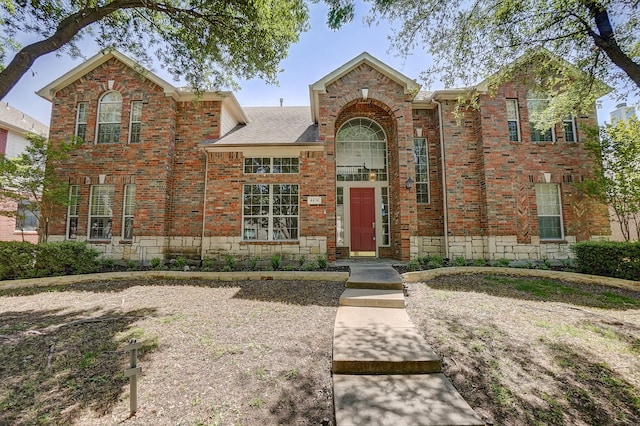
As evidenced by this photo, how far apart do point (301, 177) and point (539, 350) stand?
23.9 ft

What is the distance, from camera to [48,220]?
29.9ft

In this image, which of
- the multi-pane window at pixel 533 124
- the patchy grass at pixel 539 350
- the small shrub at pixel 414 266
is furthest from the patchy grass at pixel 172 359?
the multi-pane window at pixel 533 124

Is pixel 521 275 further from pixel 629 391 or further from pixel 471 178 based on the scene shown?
pixel 629 391

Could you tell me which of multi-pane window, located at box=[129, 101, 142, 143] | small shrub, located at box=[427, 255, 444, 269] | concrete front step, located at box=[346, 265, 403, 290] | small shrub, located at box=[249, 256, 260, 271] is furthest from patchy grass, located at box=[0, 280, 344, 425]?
multi-pane window, located at box=[129, 101, 142, 143]

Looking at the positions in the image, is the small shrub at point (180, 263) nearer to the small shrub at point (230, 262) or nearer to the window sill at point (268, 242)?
the small shrub at point (230, 262)

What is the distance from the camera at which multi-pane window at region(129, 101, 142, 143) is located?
31.5 ft

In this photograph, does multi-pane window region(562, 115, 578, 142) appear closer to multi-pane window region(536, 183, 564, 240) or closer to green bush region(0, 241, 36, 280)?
multi-pane window region(536, 183, 564, 240)

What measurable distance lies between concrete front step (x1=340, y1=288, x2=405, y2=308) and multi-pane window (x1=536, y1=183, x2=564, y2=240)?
7402mm

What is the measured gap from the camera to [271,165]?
9.39 meters

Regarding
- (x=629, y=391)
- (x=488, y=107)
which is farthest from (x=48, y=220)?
(x=488, y=107)

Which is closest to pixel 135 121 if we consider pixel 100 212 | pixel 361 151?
pixel 100 212

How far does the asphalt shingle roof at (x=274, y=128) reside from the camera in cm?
Answer: 939

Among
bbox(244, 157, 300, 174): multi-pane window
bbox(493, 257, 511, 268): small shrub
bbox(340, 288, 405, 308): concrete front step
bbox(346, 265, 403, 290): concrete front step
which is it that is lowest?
bbox(340, 288, 405, 308): concrete front step

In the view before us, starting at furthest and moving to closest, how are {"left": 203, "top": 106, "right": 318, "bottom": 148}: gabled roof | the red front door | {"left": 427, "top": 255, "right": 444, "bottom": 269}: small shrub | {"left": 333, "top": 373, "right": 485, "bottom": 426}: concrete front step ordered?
the red front door < {"left": 203, "top": 106, "right": 318, "bottom": 148}: gabled roof < {"left": 427, "top": 255, "right": 444, "bottom": 269}: small shrub < {"left": 333, "top": 373, "right": 485, "bottom": 426}: concrete front step
